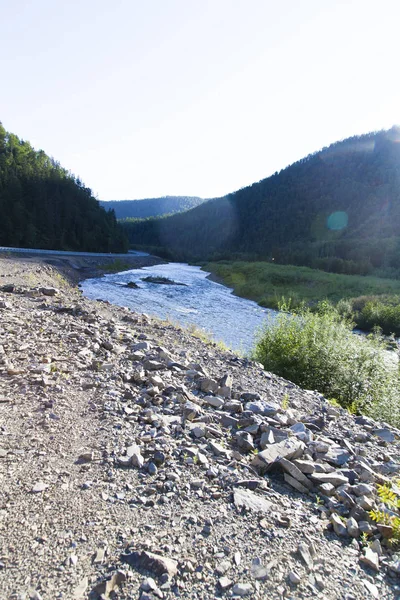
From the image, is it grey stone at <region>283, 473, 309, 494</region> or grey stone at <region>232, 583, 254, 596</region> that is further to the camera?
grey stone at <region>283, 473, 309, 494</region>

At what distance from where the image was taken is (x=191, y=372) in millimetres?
7523

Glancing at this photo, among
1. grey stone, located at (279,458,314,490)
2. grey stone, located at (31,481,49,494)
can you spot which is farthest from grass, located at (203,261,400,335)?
grey stone, located at (31,481,49,494)

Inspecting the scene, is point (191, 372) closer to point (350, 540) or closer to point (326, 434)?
point (326, 434)

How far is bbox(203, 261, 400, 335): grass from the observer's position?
26.7 meters

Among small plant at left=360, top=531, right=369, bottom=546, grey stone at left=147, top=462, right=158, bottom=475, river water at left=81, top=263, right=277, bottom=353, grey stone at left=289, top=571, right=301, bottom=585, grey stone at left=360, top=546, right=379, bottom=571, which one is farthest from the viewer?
river water at left=81, top=263, right=277, bottom=353

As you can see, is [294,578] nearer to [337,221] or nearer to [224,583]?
[224,583]

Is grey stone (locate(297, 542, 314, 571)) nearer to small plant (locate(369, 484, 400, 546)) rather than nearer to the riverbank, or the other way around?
small plant (locate(369, 484, 400, 546))

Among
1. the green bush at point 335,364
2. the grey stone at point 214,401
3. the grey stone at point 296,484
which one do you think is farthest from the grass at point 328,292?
the grey stone at point 296,484

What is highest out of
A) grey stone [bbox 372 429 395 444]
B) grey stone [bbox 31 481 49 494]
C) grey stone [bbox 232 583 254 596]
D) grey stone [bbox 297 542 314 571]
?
grey stone [bbox 31 481 49 494]

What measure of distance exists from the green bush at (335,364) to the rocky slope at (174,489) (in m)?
2.16

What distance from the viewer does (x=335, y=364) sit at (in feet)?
33.3

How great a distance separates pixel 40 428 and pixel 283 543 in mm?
3278

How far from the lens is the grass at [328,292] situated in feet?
87.7

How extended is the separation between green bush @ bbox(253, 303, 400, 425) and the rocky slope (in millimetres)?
2157
